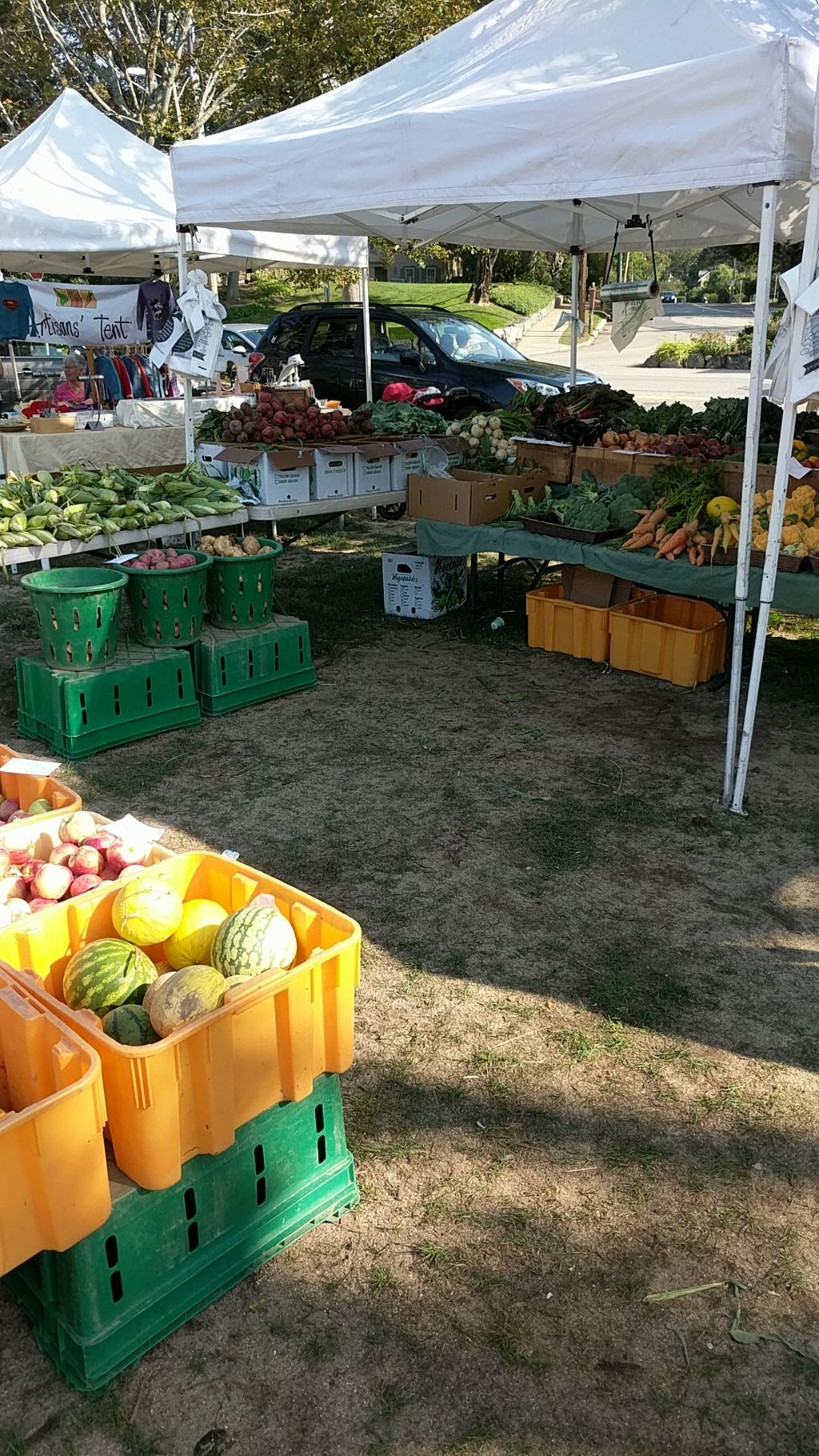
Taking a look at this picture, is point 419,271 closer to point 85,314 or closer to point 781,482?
point 85,314

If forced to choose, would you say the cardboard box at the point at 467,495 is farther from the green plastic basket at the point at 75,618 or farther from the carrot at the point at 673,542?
the green plastic basket at the point at 75,618

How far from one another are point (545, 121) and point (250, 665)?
2997 millimetres

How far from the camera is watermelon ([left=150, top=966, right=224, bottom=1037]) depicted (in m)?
2.15

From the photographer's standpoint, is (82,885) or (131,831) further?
(131,831)

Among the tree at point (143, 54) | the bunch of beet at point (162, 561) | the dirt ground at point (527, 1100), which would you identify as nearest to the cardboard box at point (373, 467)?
the bunch of beet at point (162, 561)

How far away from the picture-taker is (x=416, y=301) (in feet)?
107

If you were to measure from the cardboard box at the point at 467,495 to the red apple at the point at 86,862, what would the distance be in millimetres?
4439

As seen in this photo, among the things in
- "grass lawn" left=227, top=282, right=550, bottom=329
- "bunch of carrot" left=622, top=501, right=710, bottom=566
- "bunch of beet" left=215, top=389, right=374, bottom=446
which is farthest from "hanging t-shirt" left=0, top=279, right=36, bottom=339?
"grass lawn" left=227, top=282, right=550, bottom=329

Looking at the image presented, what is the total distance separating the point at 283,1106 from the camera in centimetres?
238

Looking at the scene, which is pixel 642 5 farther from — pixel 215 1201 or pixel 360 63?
pixel 360 63

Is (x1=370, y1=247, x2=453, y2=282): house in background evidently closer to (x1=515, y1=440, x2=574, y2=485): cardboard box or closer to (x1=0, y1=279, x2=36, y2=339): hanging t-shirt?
(x1=0, y1=279, x2=36, y2=339): hanging t-shirt

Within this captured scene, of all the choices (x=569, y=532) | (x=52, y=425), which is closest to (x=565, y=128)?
(x=569, y=532)

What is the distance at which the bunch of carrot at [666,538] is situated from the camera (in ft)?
18.8

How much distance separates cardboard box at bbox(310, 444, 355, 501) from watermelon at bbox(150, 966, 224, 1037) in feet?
17.5
